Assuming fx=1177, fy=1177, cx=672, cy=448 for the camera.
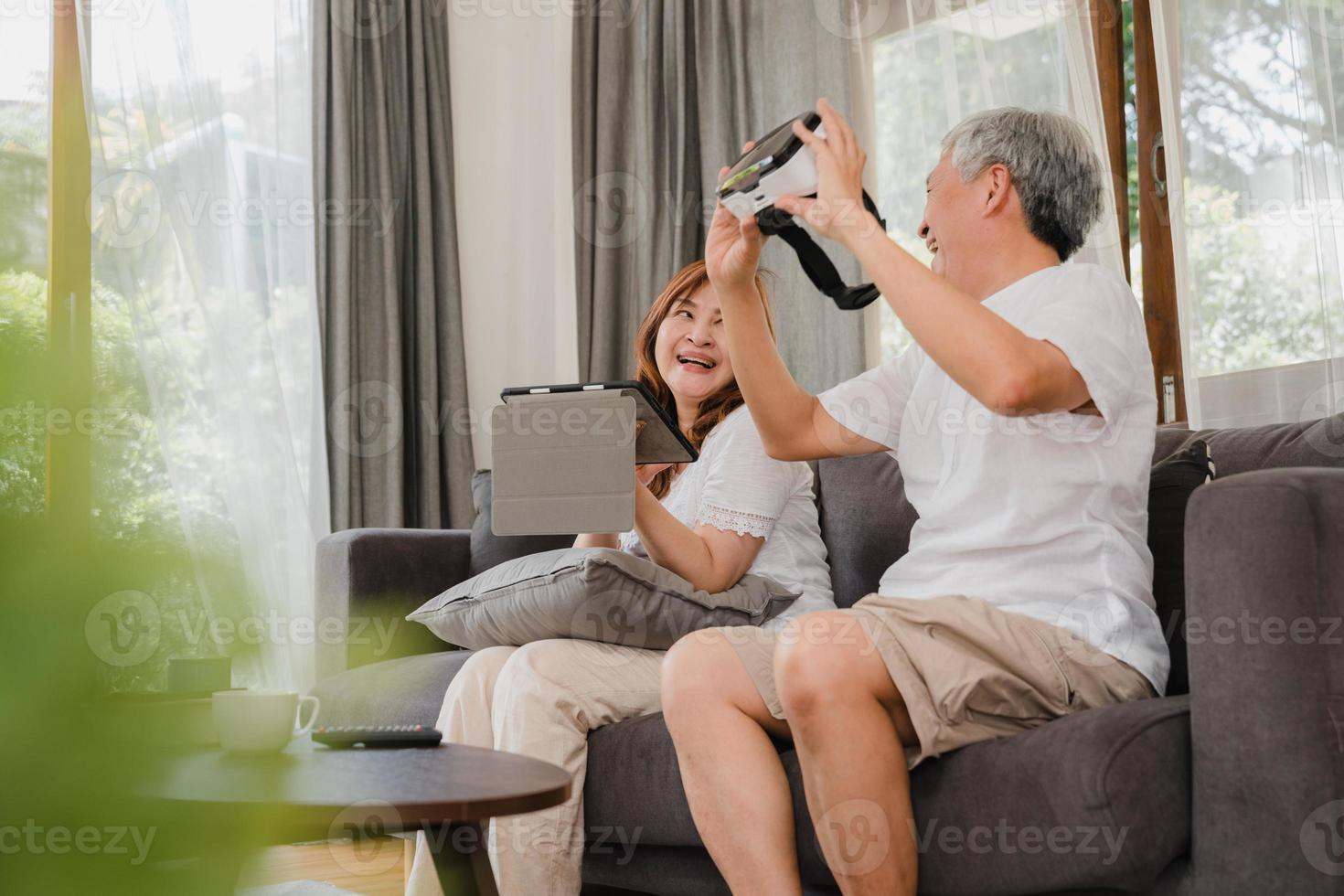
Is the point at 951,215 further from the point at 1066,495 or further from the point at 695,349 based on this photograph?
the point at 695,349

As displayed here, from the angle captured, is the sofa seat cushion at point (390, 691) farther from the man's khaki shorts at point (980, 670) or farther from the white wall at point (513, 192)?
the white wall at point (513, 192)

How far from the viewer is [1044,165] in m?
1.41

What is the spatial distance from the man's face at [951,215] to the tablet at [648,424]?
0.43 meters

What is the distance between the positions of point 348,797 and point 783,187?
0.86 metres

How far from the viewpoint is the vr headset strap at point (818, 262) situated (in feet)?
4.64

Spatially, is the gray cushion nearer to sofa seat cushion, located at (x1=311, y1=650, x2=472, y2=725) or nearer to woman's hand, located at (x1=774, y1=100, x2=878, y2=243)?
sofa seat cushion, located at (x1=311, y1=650, x2=472, y2=725)

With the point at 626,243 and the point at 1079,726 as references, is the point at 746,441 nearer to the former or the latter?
the point at 1079,726

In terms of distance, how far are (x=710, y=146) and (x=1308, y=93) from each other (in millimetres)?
1519

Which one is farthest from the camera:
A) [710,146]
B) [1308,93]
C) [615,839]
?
[710,146]

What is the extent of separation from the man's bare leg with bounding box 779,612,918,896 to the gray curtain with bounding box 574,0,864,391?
70.7 inches

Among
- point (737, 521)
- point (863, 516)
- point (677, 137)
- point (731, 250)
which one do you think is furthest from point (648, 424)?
point (677, 137)

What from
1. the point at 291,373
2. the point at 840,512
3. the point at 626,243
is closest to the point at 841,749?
the point at 840,512

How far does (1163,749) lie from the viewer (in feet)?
3.60

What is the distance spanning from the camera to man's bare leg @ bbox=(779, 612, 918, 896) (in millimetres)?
1143
